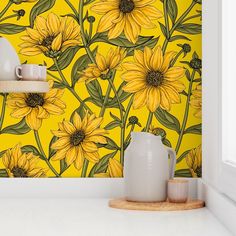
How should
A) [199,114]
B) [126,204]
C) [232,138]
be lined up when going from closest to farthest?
[232,138], [126,204], [199,114]

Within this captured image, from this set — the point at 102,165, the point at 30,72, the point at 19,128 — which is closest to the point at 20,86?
the point at 30,72

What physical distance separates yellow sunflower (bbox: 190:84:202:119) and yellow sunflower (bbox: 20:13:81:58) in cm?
54

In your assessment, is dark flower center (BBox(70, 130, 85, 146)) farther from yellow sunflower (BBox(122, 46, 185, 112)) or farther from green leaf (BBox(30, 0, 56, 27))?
green leaf (BBox(30, 0, 56, 27))

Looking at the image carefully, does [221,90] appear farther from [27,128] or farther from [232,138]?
[27,128]

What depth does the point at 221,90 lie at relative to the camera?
1883mm

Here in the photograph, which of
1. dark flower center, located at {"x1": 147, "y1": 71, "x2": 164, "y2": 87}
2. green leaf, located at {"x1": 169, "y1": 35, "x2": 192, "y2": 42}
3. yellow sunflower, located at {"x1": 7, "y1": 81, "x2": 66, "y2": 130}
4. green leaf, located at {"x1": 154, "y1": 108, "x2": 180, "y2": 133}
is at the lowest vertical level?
green leaf, located at {"x1": 154, "y1": 108, "x2": 180, "y2": 133}

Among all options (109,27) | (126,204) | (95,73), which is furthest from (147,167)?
(109,27)

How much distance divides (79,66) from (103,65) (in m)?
0.10

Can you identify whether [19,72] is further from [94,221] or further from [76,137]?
[94,221]

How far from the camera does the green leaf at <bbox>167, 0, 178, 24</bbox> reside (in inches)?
94.0

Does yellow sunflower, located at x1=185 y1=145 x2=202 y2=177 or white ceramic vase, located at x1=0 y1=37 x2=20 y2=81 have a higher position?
white ceramic vase, located at x1=0 y1=37 x2=20 y2=81

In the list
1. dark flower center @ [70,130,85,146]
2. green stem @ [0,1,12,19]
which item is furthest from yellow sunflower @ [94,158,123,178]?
green stem @ [0,1,12,19]

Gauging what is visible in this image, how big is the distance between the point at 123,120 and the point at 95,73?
0.23 metres

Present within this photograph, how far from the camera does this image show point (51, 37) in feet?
7.83
